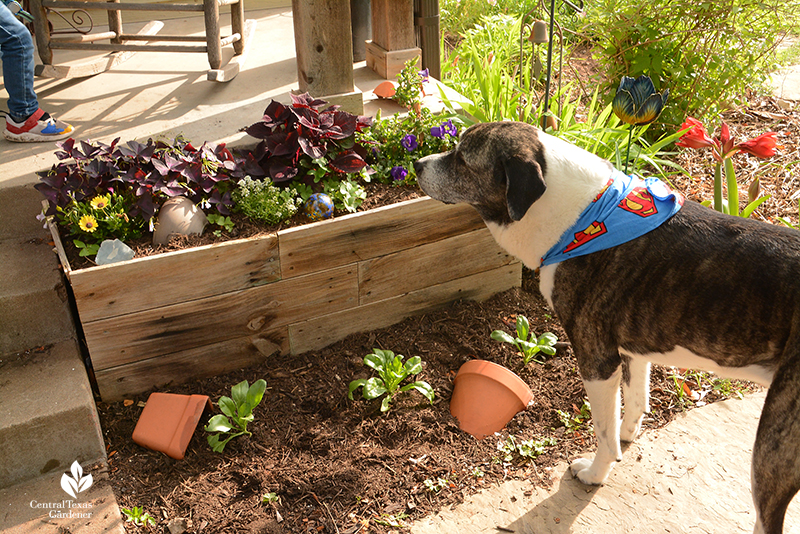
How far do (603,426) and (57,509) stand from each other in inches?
82.0

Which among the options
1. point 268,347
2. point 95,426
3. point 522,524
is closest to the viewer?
point 522,524

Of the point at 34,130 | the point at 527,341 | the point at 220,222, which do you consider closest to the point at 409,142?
the point at 220,222

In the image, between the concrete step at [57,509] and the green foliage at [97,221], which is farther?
the green foliage at [97,221]

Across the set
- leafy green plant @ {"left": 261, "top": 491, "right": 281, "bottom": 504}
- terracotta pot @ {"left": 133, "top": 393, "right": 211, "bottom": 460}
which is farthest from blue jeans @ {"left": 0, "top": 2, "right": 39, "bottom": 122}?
leafy green plant @ {"left": 261, "top": 491, "right": 281, "bottom": 504}

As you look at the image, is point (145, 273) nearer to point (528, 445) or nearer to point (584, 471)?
point (528, 445)

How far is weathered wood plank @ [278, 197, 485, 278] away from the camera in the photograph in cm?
279

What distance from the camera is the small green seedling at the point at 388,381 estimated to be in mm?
2705

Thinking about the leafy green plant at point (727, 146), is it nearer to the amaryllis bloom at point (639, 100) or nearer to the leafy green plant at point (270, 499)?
the amaryllis bloom at point (639, 100)

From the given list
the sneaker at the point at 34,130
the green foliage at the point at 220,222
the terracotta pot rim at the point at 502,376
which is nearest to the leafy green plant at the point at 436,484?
the terracotta pot rim at the point at 502,376

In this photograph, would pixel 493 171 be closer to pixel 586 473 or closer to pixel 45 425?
pixel 586 473

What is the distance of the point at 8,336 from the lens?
109 inches

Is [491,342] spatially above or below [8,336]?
below

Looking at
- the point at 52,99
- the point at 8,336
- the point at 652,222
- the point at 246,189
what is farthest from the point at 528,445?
the point at 52,99

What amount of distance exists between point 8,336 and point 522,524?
2.39 meters
